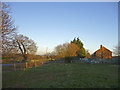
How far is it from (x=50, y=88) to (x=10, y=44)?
2.91 m

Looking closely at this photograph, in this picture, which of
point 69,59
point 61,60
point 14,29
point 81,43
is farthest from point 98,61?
point 14,29

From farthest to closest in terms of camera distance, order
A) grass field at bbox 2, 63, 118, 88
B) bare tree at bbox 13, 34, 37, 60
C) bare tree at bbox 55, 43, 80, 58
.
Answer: bare tree at bbox 55, 43, 80, 58, bare tree at bbox 13, 34, 37, 60, grass field at bbox 2, 63, 118, 88

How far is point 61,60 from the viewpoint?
25656 mm

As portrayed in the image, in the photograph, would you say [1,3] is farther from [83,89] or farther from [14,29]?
[83,89]

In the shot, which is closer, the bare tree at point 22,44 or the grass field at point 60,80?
the grass field at point 60,80

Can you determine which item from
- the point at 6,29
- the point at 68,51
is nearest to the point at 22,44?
the point at 6,29

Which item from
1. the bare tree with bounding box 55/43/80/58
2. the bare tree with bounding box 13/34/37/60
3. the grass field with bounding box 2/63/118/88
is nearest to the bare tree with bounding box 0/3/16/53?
the bare tree with bounding box 13/34/37/60

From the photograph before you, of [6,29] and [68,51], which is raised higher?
[6,29]

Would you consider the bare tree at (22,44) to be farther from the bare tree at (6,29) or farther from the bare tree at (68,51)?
the bare tree at (68,51)

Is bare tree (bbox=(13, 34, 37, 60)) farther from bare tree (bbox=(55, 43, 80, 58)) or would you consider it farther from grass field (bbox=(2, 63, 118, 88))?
bare tree (bbox=(55, 43, 80, 58))

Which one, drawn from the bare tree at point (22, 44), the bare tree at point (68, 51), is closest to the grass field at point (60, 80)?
the bare tree at point (22, 44)

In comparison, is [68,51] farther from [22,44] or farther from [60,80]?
[60,80]

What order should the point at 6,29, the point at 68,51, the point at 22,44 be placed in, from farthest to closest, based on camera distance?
the point at 68,51
the point at 22,44
the point at 6,29

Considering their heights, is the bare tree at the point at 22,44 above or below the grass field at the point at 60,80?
above
